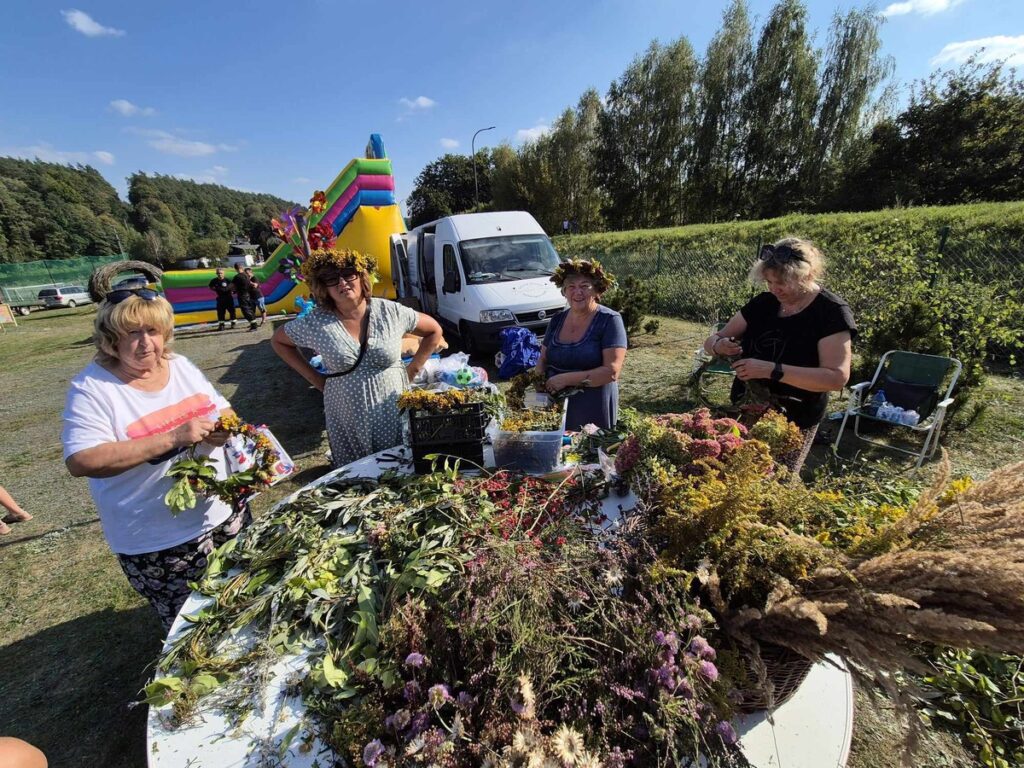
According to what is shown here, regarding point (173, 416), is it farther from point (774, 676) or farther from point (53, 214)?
point (53, 214)

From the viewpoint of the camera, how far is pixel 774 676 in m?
1.03

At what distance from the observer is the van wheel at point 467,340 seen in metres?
7.52

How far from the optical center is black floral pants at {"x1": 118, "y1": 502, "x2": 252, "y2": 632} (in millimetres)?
1759

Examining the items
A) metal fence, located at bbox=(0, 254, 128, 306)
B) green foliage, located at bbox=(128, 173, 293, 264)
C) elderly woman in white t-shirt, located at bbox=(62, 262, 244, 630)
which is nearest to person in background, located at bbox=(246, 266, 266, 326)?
elderly woman in white t-shirt, located at bbox=(62, 262, 244, 630)

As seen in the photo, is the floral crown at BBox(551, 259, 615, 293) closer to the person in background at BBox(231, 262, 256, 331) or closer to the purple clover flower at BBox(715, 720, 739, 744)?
the purple clover flower at BBox(715, 720, 739, 744)

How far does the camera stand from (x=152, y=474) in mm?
1713

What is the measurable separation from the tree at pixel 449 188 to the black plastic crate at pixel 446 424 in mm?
52524

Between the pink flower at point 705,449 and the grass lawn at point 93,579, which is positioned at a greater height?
the pink flower at point 705,449

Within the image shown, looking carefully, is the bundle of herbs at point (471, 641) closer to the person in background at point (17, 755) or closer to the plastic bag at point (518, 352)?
the person in background at point (17, 755)

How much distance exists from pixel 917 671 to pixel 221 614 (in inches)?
64.3

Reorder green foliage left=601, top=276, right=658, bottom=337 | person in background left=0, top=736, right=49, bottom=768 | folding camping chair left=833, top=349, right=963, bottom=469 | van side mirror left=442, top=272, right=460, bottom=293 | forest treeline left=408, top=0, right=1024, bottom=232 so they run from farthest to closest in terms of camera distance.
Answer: forest treeline left=408, top=0, right=1024, bottom=232, green foliage left=601, top=276, right=658, bottom=337, van side mirror left=442, top=272, right=460, bottom=293, folding camping chair left=833, top=349, right=963, bottom=469, person in background left=0, top=736, right=49, bottom=768

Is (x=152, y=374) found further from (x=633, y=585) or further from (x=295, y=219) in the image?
(x=295, y=219)

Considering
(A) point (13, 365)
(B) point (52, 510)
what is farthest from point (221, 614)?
(A) point (13, 365)

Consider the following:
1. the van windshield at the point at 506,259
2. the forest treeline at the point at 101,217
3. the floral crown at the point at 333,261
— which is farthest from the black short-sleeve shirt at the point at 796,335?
the forest treeline at the point at 101,217
